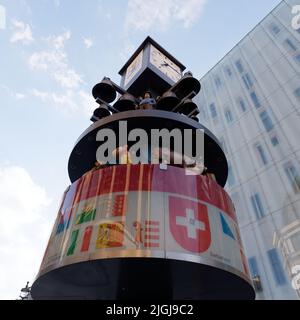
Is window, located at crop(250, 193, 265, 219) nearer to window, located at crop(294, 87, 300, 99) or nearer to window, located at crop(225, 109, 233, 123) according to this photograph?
window, located at crop(294, 87, 300, 99)

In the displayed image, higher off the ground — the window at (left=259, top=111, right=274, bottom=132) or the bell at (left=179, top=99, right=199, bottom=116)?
the window at (left=259, top=111, right=274, bottom=132)

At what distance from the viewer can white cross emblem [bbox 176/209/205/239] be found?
6.98 m

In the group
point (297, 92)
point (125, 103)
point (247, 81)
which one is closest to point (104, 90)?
point (125, 103)

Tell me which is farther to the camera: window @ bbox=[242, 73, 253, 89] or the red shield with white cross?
window @ bbox=[242, 73, 253, 89]

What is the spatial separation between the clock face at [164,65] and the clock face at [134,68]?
731mm

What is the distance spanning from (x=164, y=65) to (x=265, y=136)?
16.4 meters

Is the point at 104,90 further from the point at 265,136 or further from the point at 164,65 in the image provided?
the point at 265,136

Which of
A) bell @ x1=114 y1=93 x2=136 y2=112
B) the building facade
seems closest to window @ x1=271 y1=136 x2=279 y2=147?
the building facade

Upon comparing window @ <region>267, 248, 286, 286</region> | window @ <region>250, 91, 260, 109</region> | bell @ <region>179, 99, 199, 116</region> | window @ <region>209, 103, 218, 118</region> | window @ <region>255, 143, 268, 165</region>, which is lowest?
window @ <region>267, 248, 286, 286</region>

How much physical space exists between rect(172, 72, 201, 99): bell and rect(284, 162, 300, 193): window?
45.3 ft

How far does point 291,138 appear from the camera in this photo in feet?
81.0

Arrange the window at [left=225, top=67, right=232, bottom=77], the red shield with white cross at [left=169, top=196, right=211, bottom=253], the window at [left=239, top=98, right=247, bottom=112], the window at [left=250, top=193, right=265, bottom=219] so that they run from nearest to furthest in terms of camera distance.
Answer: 1. the red shield with white cross at [left=169, top=196, right=211, bottom=253]
2. the window at [left=250, top=193, right=265, bottom=219]
3. the window at [left=239, top=98, right=247, bottom=112]
4. the window at [left=225, top=67, right=232, bottom=77]

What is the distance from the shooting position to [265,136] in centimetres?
2756
